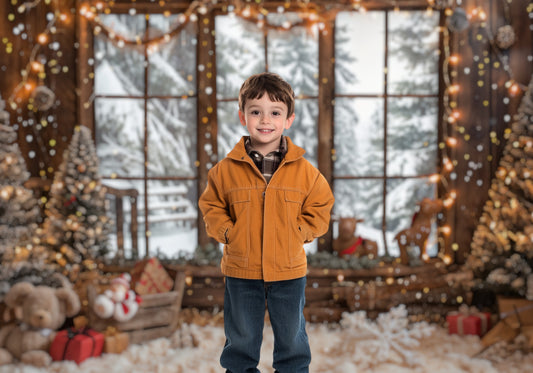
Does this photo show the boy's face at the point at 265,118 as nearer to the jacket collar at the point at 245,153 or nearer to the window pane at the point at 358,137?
the jacket collar at the point at 245,153

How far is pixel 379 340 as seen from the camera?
3.01 m

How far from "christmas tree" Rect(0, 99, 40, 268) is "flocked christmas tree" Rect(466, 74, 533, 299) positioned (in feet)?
9.29

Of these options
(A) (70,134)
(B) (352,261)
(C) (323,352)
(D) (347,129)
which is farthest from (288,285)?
(A) (70,134)

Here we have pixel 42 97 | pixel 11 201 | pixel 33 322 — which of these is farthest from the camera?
pixel 42 97

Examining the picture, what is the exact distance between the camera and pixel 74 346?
2.77m

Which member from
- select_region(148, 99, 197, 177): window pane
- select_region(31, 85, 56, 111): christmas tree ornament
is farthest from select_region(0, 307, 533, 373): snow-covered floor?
select_region(31, 85, 56, 111): christmas tree ornament

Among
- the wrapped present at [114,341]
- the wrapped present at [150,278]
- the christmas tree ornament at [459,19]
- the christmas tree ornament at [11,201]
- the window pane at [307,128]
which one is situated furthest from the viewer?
the window pane at [307,128]

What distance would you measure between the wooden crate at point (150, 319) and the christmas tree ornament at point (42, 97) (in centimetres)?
143

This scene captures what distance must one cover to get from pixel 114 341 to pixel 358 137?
6.97ft

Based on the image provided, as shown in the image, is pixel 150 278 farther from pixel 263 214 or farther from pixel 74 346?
pixel 263 214

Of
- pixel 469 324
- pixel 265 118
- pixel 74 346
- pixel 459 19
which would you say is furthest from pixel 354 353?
pixel 459 19

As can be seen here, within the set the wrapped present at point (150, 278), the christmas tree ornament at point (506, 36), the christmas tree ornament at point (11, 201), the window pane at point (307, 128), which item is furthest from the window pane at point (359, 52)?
the christmas tree ornament at point (11, 201)

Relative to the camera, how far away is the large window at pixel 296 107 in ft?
12.0

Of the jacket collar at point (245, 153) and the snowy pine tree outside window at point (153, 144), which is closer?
the jacket collar at point (245, 153)
